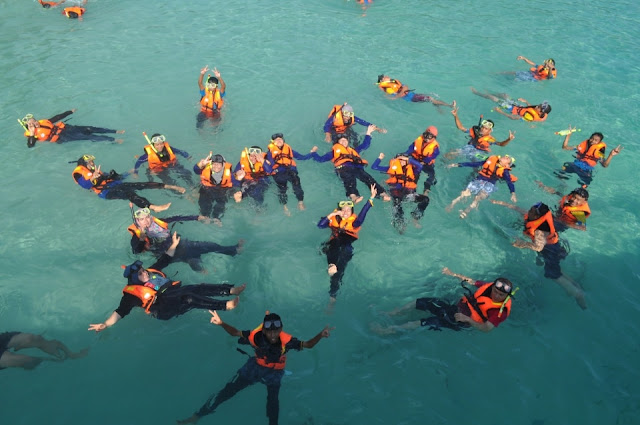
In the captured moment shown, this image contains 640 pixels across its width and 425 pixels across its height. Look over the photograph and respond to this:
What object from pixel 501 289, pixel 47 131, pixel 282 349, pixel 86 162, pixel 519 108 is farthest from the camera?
pixel 519 108

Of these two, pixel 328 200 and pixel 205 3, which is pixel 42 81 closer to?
pixel 205 3

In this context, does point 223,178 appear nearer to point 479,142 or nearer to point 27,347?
point 27,347

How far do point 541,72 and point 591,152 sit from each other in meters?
5.37

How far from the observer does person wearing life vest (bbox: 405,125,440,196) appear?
1068 centimetres

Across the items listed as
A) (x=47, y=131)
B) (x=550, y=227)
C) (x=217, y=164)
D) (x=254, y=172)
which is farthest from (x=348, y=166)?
(x=47, y=131)

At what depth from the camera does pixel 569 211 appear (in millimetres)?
9289

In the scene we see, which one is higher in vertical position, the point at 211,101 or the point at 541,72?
the point at 541,72

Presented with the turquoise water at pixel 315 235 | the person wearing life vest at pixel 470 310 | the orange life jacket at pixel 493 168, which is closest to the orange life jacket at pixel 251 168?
the turquoise water at pixel 315 235

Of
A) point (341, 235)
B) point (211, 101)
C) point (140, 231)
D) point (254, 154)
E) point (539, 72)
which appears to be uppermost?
point (539, 72)

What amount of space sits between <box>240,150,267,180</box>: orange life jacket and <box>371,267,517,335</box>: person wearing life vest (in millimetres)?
4872

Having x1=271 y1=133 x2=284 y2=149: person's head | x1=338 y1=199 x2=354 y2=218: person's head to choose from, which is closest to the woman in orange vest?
x1=271 y1=133 x2=284 y2=149: person's head

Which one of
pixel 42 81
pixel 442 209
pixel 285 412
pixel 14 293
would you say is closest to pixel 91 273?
pixel 14 293

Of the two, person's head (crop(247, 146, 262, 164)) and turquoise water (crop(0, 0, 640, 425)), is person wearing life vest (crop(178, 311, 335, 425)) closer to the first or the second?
turquoise water (crop(0, 0, 640, 425))

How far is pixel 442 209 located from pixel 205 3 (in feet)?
52.2
